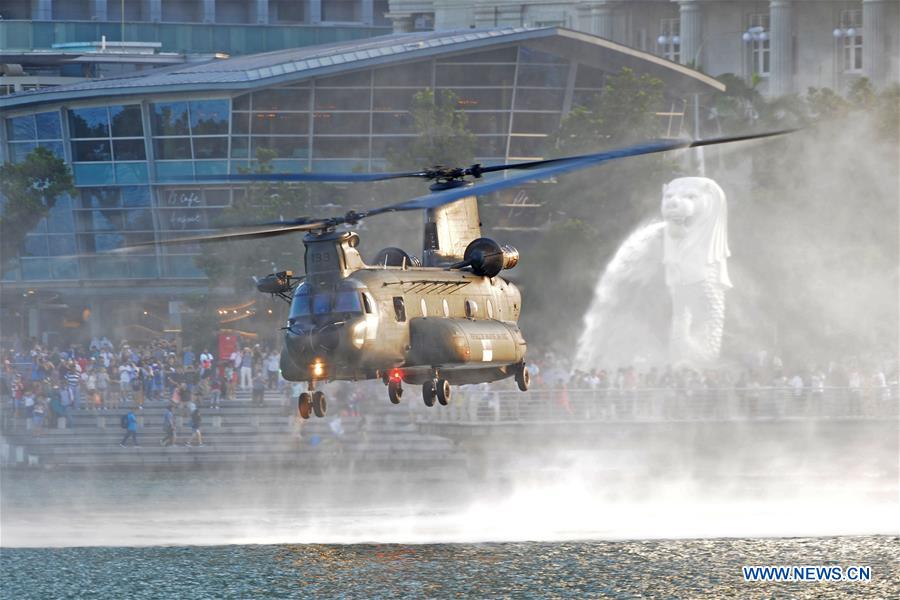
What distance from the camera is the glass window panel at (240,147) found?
366 ft

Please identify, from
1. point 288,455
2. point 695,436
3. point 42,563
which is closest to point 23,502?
point 42,563

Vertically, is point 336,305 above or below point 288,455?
above

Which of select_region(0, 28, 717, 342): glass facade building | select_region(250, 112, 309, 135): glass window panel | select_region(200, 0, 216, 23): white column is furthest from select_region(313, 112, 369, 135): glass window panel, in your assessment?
select_region(200, 0, 216, 23): white column

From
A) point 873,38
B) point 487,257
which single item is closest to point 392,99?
point 873,38

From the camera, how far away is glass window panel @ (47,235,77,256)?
114625 mm

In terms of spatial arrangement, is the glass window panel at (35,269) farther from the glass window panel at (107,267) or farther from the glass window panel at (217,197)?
the glass window panel at (217,197)

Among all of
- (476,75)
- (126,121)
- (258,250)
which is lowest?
(258,250)

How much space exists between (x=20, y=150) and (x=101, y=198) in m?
6.13

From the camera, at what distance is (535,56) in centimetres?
11244

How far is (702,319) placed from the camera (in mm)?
96750

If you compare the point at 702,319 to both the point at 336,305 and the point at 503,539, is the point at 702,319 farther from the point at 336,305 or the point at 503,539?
the point at 336,305

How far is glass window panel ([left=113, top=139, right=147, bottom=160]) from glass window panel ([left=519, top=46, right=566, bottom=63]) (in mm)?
23234

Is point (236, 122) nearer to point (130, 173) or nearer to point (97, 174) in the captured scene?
point (130, 173)

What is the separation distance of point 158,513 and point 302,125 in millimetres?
39749
